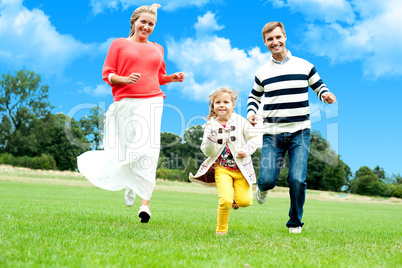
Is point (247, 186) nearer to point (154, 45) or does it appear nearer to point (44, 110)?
point (154, 45)

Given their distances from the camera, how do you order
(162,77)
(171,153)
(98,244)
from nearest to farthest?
(98,244)
(162,77)
(171,153)

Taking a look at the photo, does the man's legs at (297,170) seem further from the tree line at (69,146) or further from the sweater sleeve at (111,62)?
the tree line at (69,146)

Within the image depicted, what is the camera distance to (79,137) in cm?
6569

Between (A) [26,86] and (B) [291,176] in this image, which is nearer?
(B) [291,176]

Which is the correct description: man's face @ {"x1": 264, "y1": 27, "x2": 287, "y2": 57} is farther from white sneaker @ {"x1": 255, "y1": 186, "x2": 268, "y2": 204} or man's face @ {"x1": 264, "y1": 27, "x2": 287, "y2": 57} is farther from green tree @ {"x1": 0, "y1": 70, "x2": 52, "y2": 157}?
green tree @ {"x1": 0, "y1": 70, "x2": 52, "y2": 157}

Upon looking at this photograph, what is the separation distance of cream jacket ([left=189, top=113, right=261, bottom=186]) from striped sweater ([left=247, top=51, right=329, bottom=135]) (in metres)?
0.37

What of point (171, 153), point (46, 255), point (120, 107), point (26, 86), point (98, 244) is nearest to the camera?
point (46, 255)

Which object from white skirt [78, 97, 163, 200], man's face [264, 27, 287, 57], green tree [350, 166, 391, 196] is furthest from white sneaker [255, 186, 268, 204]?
green tree [350, 166, 391, 196]

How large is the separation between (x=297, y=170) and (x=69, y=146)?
66009 mm

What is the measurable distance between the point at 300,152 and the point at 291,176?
349 mm

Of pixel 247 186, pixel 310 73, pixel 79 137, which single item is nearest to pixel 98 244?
pixel 247 186

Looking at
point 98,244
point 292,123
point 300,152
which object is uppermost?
point 292,123

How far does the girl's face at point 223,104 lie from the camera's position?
5.06 metres

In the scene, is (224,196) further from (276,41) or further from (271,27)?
(271,27)
